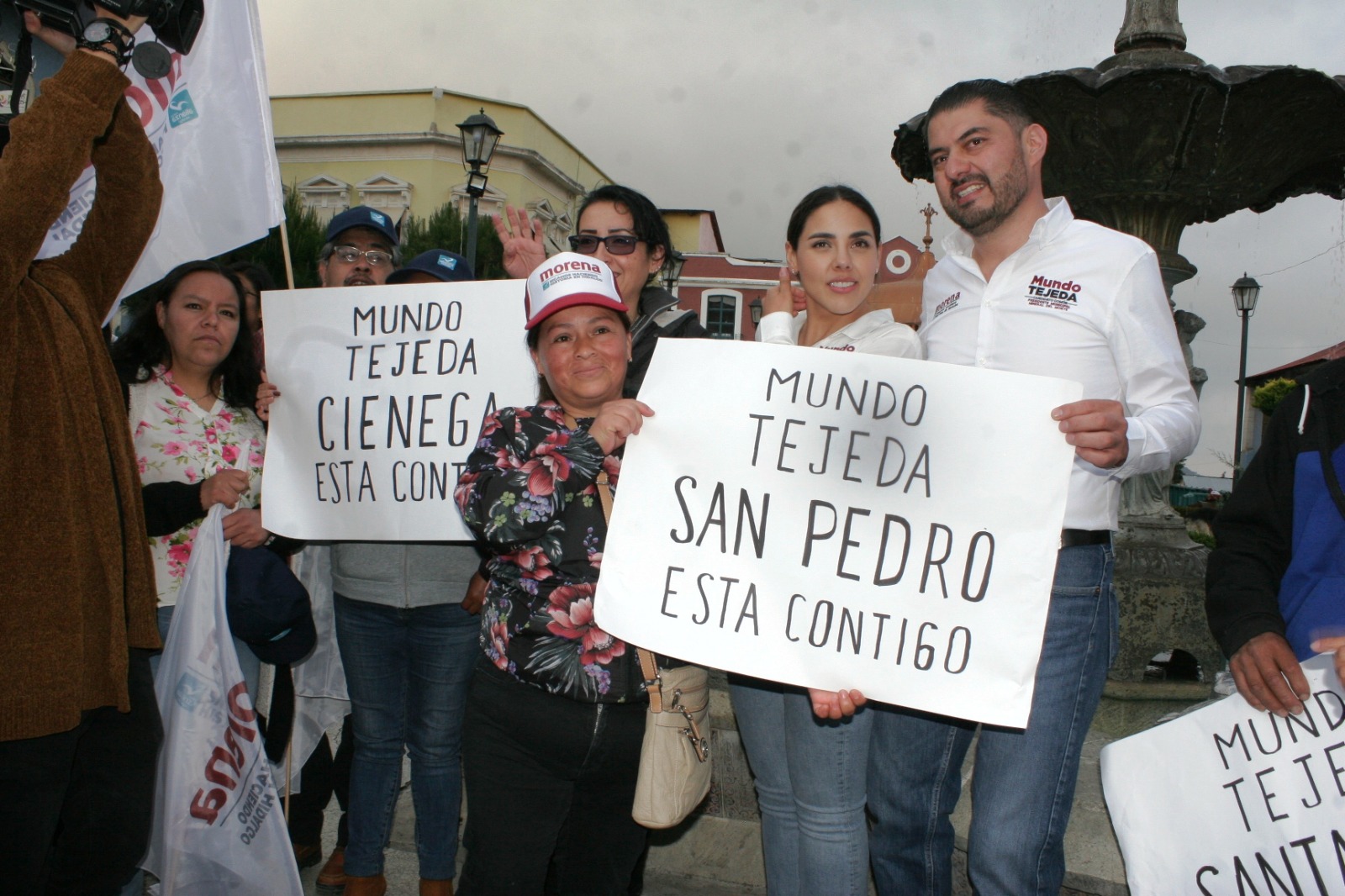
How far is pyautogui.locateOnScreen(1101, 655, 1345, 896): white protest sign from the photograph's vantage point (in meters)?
2.10

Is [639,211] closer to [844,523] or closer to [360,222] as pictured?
[360,222]

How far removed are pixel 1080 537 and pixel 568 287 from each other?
4.64 ft

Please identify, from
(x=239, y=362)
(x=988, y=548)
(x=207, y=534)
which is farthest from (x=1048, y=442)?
(x=239, y=362)

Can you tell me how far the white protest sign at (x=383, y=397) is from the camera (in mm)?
3215

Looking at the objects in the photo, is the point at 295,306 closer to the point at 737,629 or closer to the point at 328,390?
the point at 328,390

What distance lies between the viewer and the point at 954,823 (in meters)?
3.39

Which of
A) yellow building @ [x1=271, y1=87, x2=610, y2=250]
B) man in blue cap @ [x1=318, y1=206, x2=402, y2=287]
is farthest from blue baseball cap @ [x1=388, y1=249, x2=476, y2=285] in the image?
yellow building @ [x1=271, y1=87, x2=610, y2=250]

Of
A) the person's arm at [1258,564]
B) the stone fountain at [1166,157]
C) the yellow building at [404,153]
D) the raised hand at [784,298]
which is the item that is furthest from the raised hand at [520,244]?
the yellow building at [404,153]

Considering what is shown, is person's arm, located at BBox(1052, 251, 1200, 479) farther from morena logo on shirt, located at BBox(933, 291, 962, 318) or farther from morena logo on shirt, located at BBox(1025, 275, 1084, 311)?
morena logo on shirt, located at BBox(933, 291, 962, 318)

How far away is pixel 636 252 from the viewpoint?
312cm

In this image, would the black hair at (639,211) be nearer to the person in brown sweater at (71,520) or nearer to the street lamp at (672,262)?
the street lamp at (672,262)

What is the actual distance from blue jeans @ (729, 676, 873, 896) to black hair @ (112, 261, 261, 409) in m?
2.21

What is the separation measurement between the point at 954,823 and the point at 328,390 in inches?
106

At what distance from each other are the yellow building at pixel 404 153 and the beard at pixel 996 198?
3342 cm
